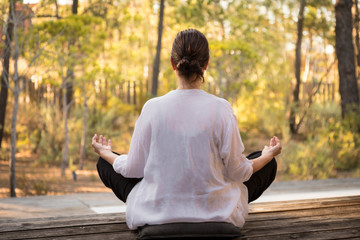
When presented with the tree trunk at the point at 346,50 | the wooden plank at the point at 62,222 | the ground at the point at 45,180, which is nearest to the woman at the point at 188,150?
the wooden plank at the point at 62,222

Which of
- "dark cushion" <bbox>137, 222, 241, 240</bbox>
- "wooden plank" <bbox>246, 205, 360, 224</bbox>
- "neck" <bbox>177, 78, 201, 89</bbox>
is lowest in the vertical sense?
"wooden plank" <bbox>246, 205, 360, 224</bbox>

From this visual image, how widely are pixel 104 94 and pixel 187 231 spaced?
897 centimetres

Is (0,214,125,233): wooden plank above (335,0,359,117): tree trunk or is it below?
below

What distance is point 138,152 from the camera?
174 cm

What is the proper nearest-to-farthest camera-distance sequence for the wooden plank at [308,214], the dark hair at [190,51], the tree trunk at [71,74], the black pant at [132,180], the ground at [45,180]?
the dark hair at [190,51] → the black pant at [132,180] → the wooden plank at [308,214] → the ground at [45,180] → the tree trunk at [71,74]

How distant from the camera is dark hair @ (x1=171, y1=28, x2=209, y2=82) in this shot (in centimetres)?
161

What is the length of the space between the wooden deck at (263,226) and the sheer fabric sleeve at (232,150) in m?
0.25

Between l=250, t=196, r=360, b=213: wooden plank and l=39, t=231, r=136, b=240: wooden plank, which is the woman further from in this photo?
l=250, t=196, r=360, b=213: wooden plank

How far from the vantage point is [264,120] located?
35.1ft

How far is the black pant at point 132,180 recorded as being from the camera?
194 cm

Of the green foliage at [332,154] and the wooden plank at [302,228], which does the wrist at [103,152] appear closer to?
the wooden plank at [302,228]

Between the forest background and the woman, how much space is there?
3890 millimetres

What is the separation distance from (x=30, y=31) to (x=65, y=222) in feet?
16.4

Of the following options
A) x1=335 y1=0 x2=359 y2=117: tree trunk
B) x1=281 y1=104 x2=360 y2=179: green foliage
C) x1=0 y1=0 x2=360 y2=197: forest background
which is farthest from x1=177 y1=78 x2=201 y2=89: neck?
x1=335 y1=0 x2=359 y2=117: tree trunk
